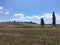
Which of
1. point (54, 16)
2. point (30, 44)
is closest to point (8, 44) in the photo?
point (30, 44)

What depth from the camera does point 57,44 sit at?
54.3 feet

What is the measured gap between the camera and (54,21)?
2763 inches

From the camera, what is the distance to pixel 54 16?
6950cm

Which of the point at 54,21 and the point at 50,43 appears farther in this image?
the point at 54,21

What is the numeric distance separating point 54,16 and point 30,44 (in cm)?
5385

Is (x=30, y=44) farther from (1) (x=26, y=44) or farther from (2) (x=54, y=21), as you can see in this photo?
(2) (x=54, y=21)

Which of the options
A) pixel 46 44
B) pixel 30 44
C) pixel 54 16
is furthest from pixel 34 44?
pixel 54 16

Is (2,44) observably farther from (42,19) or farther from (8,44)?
(42,19)

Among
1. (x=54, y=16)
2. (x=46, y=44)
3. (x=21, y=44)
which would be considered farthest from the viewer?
(x=54, y=16)

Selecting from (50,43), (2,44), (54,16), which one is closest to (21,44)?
(2,44)

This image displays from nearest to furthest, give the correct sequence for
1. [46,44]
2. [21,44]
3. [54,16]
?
[21,44] → [46,44] → [54,16]

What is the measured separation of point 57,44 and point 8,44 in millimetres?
4059

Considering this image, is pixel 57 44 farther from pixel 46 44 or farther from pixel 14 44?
pixel 14 44

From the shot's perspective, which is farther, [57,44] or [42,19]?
[42,19]
